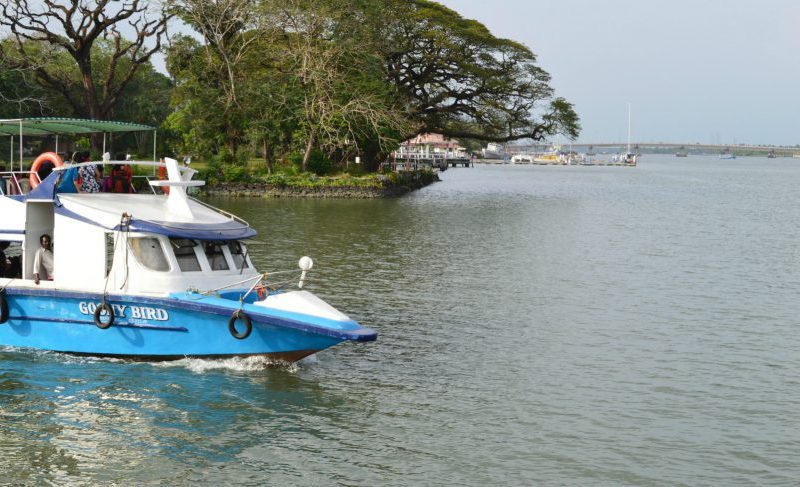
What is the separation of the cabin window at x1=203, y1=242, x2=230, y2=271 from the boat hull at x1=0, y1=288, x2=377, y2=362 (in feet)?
4.51

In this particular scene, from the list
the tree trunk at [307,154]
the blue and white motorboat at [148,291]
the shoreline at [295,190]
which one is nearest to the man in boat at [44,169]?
the blue and white motorboat at [148,291]

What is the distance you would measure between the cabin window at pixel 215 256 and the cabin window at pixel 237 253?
10.6 inches

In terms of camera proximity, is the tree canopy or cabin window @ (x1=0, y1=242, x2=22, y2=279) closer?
cabin window @ (x1=0, y1=242, x2=22, y2=279)

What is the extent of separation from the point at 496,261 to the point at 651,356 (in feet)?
50.2

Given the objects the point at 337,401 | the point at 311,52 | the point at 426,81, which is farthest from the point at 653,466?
the point at 426,81

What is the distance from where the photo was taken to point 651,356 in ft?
69.4

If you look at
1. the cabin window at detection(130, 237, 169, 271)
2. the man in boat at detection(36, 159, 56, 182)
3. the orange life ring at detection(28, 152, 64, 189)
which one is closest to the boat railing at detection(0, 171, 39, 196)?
the orange life ring at detection(28, 152, 64, 189)

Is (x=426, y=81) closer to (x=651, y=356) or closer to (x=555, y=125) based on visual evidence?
(x=555, y=125)

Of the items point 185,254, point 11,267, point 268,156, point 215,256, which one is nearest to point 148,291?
point 185,254

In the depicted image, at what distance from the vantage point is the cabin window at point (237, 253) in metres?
19.8

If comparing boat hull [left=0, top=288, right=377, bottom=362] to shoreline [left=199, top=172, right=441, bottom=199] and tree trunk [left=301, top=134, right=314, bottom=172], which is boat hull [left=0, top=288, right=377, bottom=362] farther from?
tree trunk [left=301, top=134, right=314, bottom=172]

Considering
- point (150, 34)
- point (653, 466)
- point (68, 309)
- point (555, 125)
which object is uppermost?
point (150, 34)

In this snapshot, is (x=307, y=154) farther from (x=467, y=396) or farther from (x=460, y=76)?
(x=467, y=396)

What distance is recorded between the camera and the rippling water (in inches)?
565
